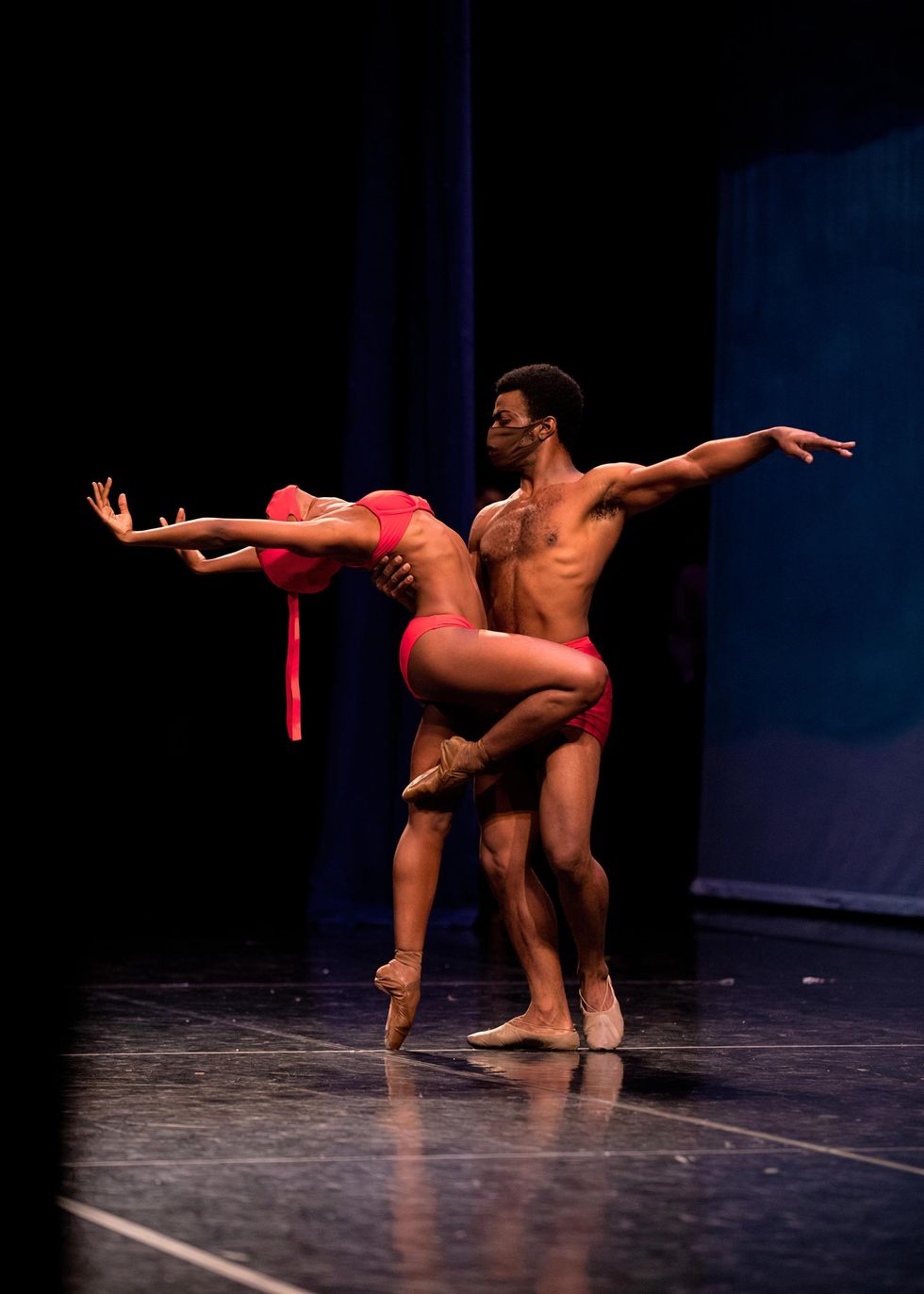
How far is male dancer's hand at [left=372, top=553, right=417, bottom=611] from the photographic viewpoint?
157 inches

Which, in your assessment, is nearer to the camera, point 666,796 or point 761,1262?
point 761,1262

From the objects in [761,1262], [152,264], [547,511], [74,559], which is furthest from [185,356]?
[761,1262]

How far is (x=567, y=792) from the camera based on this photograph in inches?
155

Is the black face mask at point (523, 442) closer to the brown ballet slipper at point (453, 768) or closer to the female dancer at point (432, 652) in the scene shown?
the female dancer at point (432, 652)

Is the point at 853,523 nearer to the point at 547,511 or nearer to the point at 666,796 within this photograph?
the point at 666,796

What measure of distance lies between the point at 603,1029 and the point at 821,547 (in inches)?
180

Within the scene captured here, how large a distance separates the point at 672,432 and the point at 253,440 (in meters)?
2.09

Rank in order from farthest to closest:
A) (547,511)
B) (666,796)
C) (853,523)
Result: (666,796) < (853,523) < (547,511)

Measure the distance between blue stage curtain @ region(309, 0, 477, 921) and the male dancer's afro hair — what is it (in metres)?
3.28

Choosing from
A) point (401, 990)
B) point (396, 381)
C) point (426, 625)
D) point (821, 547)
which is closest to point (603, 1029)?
point (401, 990)

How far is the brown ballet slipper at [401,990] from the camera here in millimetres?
3877

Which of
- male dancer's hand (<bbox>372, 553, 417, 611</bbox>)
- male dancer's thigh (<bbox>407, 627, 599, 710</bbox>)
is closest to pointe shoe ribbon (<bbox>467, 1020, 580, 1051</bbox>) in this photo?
male dancer's thigh (<bbox>407, 627, 599, 710</bbox>)

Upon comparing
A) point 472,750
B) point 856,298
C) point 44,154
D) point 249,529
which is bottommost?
point 472,750

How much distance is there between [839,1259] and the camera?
88.3 inches
